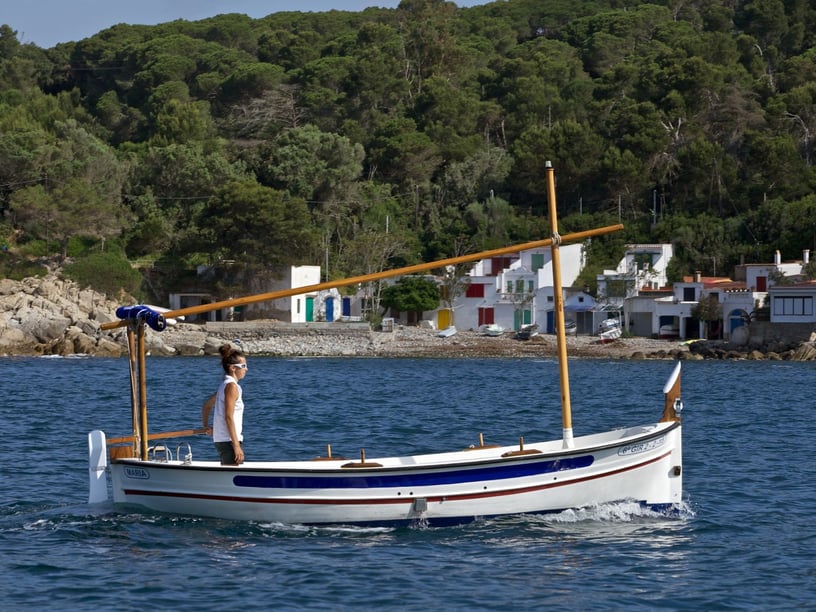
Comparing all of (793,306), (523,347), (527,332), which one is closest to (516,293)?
(527,332)

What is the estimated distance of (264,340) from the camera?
62969 millimetres

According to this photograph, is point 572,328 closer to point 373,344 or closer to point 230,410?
point 373,344

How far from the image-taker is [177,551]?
567 inches

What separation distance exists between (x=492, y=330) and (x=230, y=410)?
52071 mm

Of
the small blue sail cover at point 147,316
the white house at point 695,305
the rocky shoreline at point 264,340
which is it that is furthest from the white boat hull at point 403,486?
the white house at point 695,305

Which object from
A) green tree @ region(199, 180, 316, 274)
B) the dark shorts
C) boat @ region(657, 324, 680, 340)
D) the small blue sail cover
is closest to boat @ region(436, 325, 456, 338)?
green tree @ region(199, 180, 316, 274)

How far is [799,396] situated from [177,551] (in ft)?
95.0

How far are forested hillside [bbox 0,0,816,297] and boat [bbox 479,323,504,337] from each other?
702 centimetres

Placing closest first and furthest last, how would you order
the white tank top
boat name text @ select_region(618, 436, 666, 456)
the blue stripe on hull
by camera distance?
the blue stripe on hull < the white tank top < boat name text @ select_region(618, 436, 666, 456)

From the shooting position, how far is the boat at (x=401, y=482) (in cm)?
1488

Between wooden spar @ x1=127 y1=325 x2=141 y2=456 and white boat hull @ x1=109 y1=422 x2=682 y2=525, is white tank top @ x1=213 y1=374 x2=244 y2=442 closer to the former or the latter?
white boat hull @ x1=109 y1=422 x2=682 y2=525

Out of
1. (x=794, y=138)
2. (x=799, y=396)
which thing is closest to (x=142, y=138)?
(x=794, y=138)

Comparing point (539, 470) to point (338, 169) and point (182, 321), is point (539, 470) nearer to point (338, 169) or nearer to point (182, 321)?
point (182, 321)

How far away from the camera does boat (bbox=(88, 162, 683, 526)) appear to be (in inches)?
586
